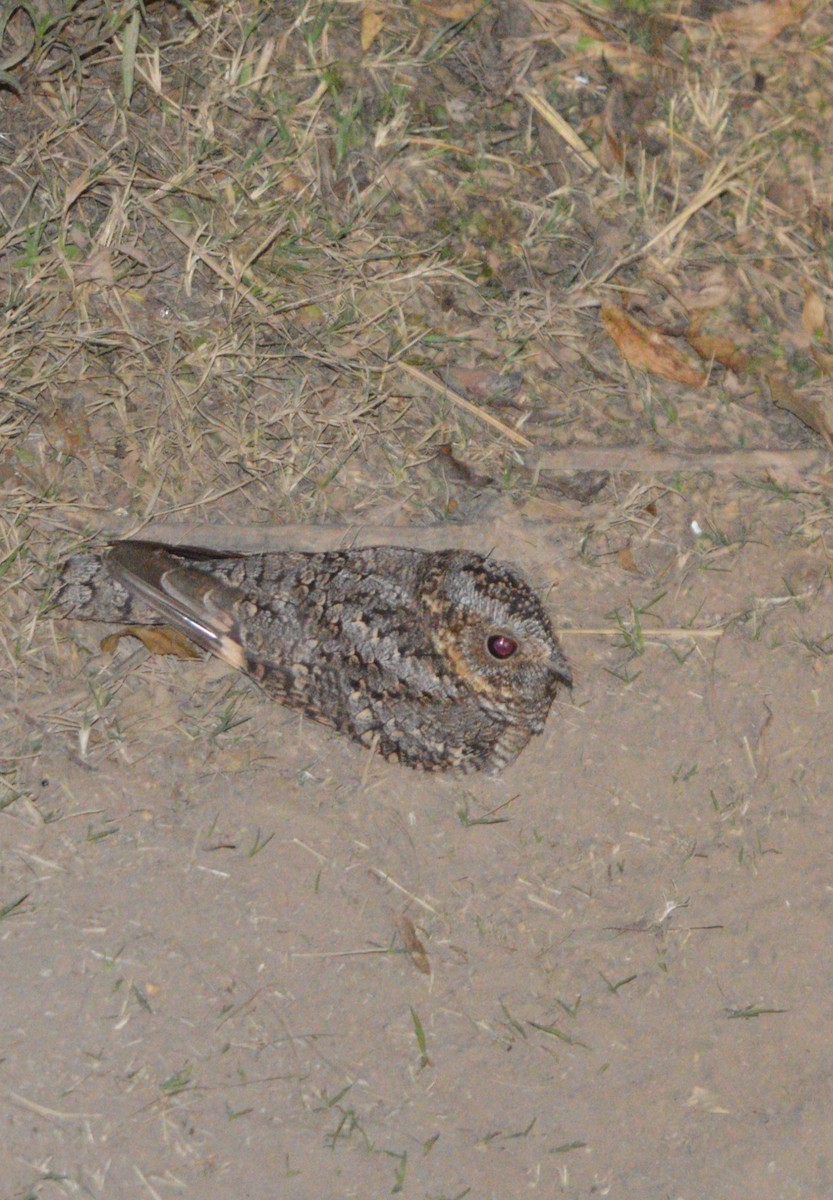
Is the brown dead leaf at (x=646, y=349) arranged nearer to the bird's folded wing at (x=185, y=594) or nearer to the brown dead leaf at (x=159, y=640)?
the bird's folded wing at (x=185, y=594)

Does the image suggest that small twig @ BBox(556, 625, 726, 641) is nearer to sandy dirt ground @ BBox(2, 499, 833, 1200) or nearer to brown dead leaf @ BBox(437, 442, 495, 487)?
sandy dirt ground @ BBox(2, 499, 833, 1200)

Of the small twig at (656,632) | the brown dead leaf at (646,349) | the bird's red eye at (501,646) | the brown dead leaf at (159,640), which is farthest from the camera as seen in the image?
the brown dead leaf at (646,349)

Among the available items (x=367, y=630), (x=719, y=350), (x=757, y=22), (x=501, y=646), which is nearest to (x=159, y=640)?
(x=367, y=630)

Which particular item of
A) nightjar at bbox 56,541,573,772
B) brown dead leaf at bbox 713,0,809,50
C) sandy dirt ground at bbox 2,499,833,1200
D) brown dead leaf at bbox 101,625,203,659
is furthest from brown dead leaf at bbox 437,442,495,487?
brown dead leaf at bbox 713,0,809,50

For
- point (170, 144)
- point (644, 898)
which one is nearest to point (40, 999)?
point (644, 898)

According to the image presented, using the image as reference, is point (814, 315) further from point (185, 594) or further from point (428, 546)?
point (185, 594)

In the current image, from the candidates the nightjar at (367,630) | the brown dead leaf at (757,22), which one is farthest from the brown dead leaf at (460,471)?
the brown dead leaf at (757,22)
